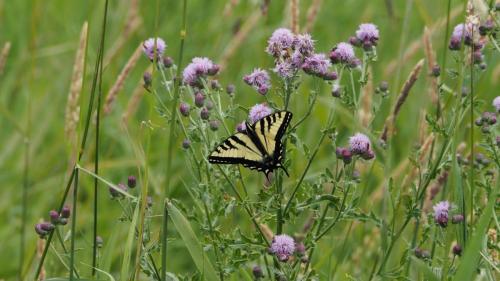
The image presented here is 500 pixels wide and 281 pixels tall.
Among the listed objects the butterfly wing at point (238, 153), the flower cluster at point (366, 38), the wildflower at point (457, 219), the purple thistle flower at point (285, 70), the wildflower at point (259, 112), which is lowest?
the wildflower at point (457, 219)

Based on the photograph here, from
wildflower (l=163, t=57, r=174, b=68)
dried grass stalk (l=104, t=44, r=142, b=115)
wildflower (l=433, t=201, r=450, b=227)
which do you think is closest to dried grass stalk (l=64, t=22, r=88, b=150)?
dried grass stalk (l=104, t=44, r=142, b=115)

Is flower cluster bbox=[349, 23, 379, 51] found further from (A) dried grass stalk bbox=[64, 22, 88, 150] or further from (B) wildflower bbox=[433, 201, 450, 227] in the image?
(A) dried grass stalk bbox=[64, 22, 88, 150]

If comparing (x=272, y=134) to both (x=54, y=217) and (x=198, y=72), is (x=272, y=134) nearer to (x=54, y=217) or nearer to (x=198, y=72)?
(x=198, y=72)

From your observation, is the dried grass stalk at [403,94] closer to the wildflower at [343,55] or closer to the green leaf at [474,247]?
the wildflower at [343,55]

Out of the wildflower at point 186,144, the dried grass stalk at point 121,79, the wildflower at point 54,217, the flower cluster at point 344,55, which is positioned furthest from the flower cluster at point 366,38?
the wildflower at point 54,217

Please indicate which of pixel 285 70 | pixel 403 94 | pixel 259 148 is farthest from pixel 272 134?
pixel 403 94

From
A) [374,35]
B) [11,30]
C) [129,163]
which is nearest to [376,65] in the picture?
[129,163]

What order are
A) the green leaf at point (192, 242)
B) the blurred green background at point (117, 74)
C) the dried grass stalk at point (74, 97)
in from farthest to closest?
the blurred green background at point (117, 74)
the dried grass stalk at point (74, 97)
the green leaf at point (192, 242)
